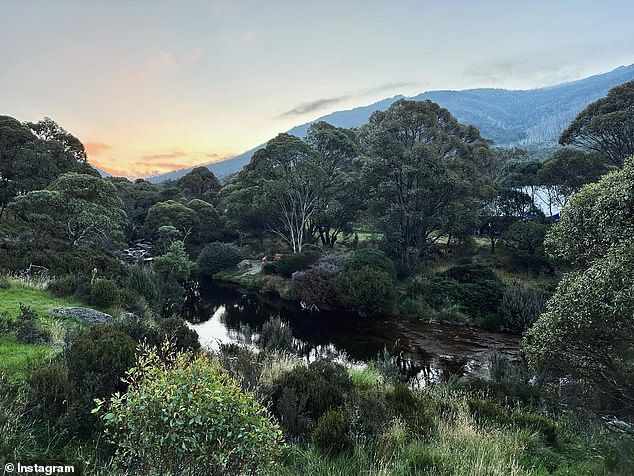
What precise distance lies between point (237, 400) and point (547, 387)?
423 inches

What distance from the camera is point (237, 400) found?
351 cm

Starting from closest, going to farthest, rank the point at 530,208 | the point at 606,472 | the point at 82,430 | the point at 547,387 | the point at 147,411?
the point at 147,411 → the point at 606,472 → the point at 82,430 → the point at 547,387 → the point at 530,208

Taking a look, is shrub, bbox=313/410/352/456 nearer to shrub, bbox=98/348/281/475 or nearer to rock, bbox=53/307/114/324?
shrub, bbox=98/348/281/475

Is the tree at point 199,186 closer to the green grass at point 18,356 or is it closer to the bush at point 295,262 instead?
the bush at point 295,262

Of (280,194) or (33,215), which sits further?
(280,194)

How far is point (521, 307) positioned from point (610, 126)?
14.9 meters

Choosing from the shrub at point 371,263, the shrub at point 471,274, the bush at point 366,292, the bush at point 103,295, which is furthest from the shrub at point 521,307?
the bush at point 103,295

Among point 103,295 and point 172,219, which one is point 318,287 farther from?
point 172,219

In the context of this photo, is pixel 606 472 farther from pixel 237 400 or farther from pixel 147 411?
pixel 147 411

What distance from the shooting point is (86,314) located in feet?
34.5

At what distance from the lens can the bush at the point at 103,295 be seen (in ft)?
40.1

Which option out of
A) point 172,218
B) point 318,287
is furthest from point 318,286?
point 172,218

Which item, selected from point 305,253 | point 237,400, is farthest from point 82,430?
point 305,253

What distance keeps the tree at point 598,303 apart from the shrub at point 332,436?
5318 mm
